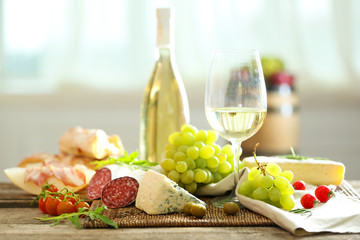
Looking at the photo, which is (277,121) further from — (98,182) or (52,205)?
(52,205)

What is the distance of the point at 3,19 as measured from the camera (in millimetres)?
3086

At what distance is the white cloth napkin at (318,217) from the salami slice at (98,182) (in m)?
0.31

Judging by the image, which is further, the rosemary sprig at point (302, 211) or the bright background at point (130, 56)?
the bright background at point (130, 56)

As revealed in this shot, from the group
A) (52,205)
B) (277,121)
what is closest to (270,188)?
(52,205)

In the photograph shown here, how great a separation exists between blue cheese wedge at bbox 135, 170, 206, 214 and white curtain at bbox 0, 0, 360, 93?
7.25ft

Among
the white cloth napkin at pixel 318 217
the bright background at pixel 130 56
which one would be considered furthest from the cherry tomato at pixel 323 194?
the bright background at pixel 130 56

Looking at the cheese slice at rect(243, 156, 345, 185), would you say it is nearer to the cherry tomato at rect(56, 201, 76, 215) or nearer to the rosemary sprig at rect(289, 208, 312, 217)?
the rosemary sprig at rect(289, 208, 312, 217)

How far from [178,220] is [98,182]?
0.31 metres

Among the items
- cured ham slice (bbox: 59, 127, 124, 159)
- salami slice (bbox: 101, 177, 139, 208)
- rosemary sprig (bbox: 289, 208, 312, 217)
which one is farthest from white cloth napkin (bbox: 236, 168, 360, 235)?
cured ham slice (bbox: 59, 127, 124, 159)

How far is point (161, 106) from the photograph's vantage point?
1.35 m

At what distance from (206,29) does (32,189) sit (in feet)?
6.96

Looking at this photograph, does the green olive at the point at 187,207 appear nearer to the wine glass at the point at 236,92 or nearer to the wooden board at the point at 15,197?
the wine glass at the point at 236,92

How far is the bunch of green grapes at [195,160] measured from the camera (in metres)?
1.08

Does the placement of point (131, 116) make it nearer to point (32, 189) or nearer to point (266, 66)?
point (266, 66)
